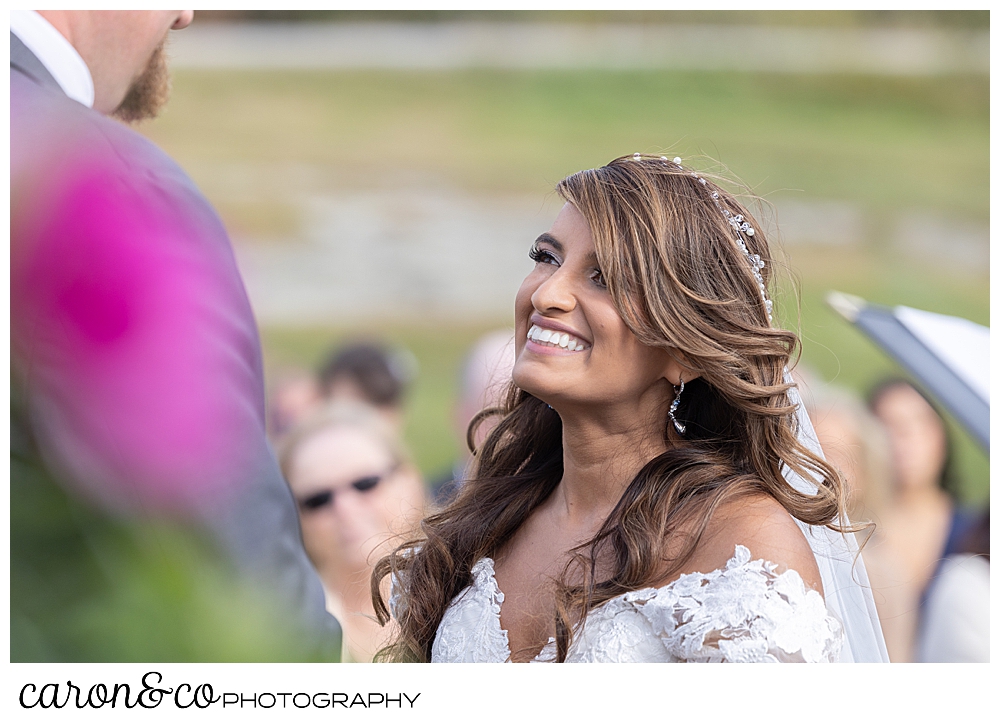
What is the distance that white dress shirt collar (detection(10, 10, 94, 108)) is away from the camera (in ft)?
5.67

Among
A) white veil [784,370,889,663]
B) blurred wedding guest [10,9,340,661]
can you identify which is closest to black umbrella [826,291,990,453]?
white veil [784,370,889,663]

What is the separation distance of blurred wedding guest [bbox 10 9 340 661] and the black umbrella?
1392 millimetres

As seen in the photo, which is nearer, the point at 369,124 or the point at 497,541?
the point at 497,541

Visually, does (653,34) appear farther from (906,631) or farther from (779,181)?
(906,631)

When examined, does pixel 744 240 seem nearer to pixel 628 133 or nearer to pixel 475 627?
pixel 475 627

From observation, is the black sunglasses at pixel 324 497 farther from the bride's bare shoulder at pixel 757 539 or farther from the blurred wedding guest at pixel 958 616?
the blurred wedding guest at pixel 958 616

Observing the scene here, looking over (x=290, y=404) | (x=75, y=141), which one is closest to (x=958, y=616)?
(x=75, y=141)

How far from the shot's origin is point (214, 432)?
1.51m

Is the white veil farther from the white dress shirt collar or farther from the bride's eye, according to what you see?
the white dress shirt collar

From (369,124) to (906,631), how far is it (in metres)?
18.0

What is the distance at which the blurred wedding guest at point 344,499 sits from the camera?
3.10m

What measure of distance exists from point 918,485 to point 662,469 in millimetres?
2741

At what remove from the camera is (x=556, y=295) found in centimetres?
192

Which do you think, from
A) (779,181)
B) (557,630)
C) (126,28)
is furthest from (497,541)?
(779,181)
